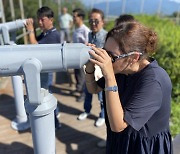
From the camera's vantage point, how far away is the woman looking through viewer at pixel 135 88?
4.10 ft

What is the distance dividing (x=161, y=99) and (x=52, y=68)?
65 cm

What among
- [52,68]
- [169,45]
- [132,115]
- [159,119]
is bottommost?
[169,45]

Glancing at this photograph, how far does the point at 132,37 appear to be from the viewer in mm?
1336

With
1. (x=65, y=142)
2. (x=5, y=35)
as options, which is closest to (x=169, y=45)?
(x=65, y=142)

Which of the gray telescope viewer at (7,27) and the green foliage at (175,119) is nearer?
the gray telescope viewer at (7,27)

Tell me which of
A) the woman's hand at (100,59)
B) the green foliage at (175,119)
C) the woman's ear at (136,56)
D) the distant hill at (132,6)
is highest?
the woman's hand at (100,59)

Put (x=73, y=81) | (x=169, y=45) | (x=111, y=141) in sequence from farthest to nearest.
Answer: (x=73, y=81) → (x=169, y=45) → (x=111, y=141)

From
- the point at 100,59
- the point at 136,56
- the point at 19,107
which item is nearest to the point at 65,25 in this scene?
the point at 19,107

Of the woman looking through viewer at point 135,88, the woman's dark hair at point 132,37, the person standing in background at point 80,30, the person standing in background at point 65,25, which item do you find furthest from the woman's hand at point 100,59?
the person standing in background at point 65,25

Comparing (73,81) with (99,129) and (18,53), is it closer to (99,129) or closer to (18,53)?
(99,129)

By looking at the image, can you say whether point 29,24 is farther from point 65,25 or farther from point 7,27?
point 65,25

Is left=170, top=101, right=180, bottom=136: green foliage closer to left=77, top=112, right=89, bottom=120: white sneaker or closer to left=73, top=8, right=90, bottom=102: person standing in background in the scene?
left=77, top=112, right=89, bottom=120: white sneaker

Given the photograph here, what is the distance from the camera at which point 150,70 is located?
139 centimetres

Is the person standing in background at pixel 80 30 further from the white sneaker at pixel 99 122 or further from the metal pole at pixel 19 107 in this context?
the metal pole at pixel 19 107
